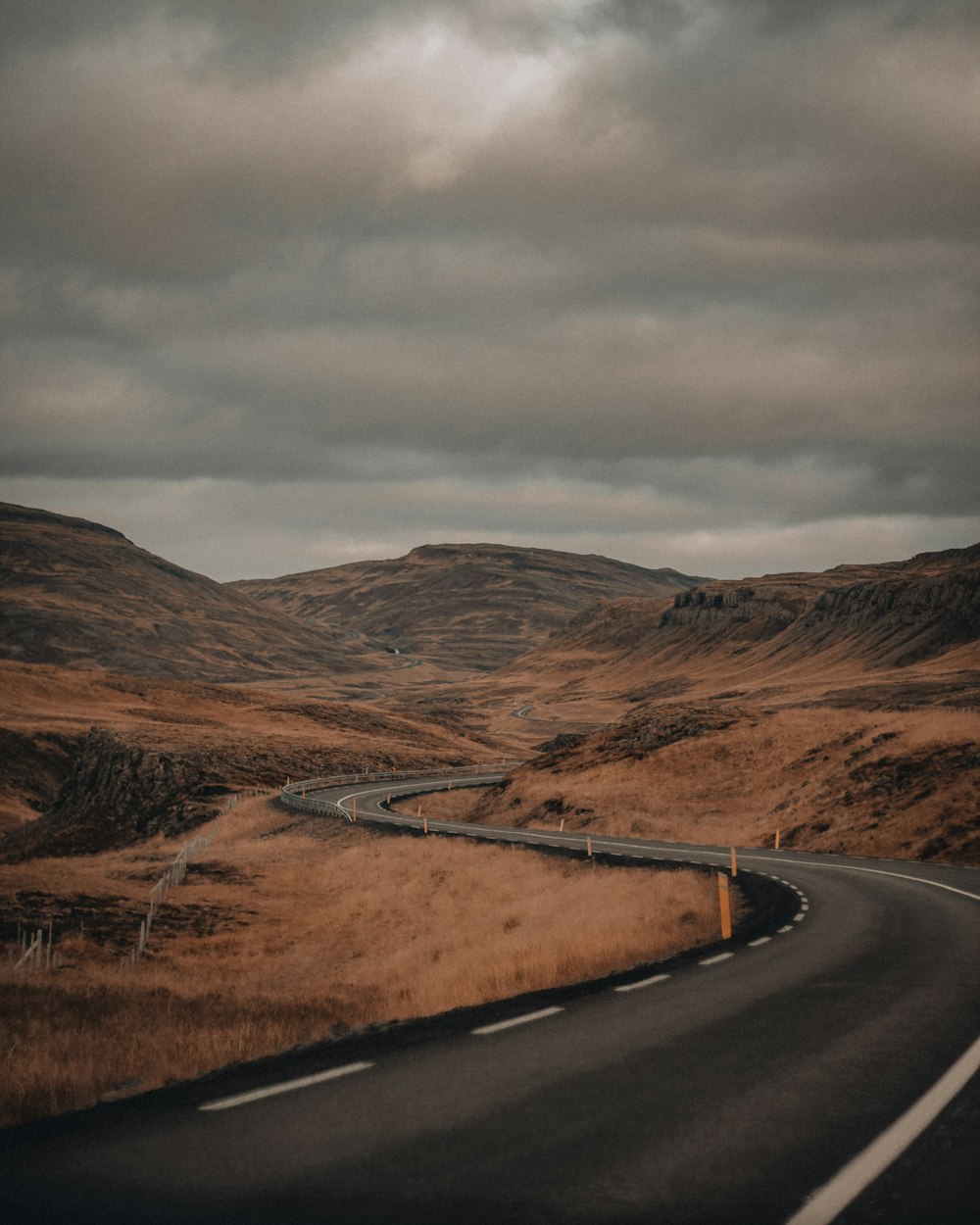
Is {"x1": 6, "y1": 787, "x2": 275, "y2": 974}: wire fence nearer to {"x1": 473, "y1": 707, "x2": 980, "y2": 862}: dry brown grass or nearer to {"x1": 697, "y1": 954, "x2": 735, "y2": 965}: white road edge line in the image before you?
{"x1": 697, "y1": 954, "x2": 735, "y2": 965}: white road edge line

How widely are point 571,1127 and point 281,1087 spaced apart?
7.42 ft

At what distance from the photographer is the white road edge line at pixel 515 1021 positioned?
8.91m

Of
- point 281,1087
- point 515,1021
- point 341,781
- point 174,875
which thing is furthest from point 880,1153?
point 341,781

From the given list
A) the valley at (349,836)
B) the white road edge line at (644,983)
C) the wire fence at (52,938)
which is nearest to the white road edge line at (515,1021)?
the white road edge line at (644,983)

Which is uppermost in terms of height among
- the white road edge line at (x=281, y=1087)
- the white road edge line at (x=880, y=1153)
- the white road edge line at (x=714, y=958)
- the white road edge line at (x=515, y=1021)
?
the white road edge line at (x=880, y=1153)

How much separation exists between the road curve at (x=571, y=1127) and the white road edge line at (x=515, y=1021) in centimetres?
3

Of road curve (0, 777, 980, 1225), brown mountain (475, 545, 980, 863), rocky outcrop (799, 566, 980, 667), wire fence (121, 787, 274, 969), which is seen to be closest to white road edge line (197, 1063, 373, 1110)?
road curve (0, 777, 980, 1225)

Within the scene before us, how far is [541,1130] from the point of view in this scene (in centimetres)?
629

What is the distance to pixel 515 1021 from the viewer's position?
9.30 m

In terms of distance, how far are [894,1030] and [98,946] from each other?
1947cm

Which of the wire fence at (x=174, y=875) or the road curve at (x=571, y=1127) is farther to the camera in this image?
the wire fence at (x=174, y=875)

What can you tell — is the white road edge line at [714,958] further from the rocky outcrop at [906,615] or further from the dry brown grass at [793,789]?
the rocky outcrop at [906,615]

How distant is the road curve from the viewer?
5242 millimetres

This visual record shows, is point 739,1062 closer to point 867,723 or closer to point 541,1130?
point 541,1130
